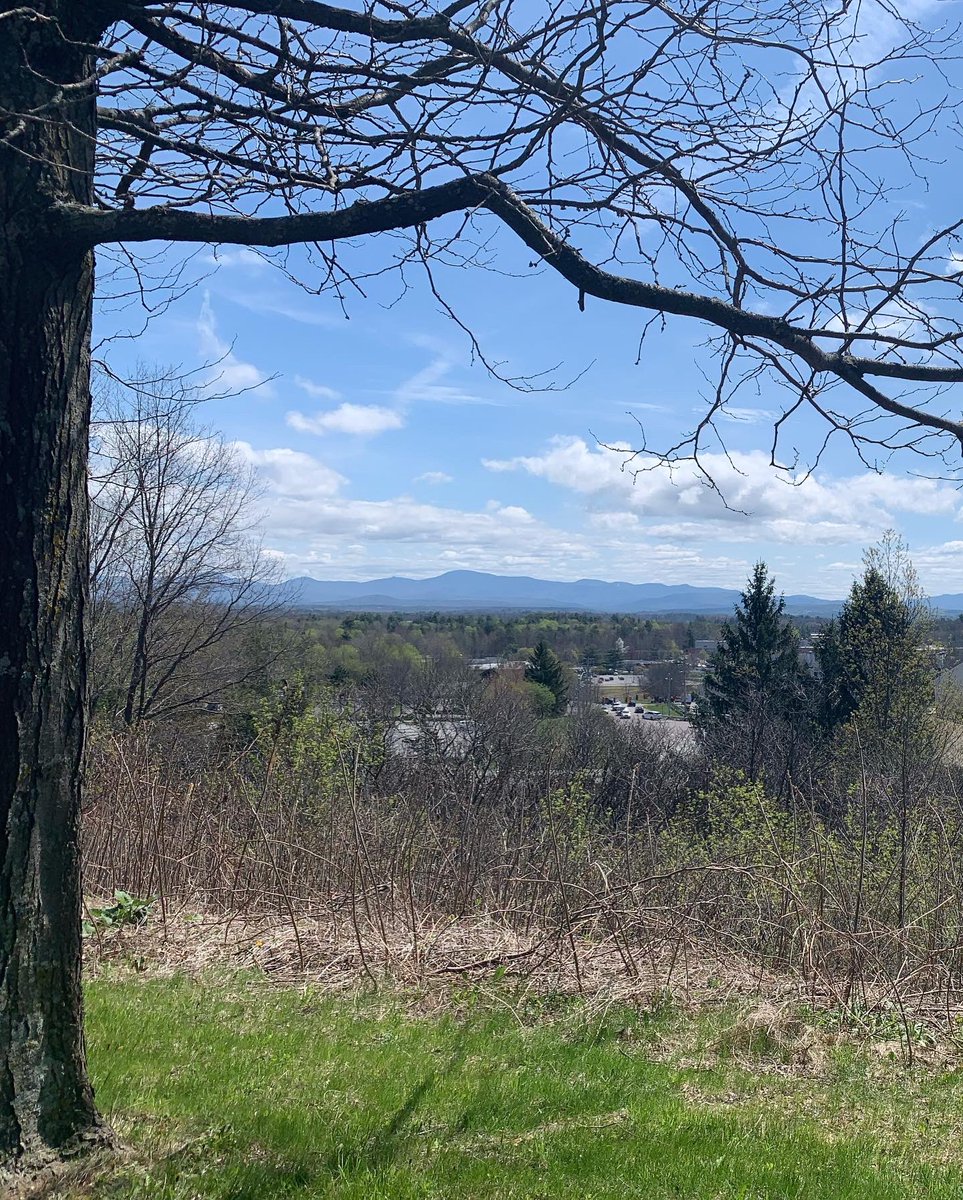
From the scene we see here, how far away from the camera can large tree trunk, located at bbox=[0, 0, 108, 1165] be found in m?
2.68

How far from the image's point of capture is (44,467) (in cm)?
275

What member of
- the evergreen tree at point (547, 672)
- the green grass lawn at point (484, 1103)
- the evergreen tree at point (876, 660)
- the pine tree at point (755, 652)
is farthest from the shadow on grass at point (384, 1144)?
the evergreen tree at point (547, 672)

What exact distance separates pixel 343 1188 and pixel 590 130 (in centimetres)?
389

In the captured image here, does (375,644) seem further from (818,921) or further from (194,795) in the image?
(818,921)

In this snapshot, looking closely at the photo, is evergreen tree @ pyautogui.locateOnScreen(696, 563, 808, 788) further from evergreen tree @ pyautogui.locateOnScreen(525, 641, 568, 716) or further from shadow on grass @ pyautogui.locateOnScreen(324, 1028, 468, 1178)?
shadow on grass @ pyautogui.locateOnScreen(324, 1028, 468, 1178)

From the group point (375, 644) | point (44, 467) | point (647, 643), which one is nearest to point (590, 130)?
point (44, 467)

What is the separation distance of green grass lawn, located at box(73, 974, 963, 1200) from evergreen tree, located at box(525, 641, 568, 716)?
137ft

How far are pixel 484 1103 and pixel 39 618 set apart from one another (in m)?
2.69

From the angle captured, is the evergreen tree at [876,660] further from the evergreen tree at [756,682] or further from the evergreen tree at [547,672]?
the evergreen tree at [547,672]

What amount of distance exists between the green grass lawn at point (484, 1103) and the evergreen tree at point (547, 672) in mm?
41701

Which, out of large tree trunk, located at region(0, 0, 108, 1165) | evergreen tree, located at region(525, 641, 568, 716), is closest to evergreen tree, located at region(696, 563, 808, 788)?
evergreen tree, located at region(525, 641, 568, 716)

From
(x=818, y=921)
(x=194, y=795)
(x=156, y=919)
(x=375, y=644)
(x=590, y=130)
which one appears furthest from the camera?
(x=375, y=644)

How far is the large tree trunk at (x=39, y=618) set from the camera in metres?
2.68

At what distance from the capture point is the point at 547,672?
48.1 meters
